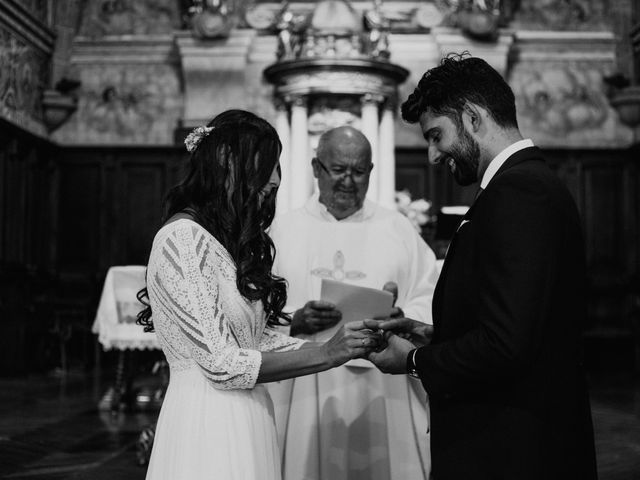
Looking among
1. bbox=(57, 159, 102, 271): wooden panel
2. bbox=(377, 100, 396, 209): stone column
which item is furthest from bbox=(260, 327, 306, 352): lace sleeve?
bbox=(57, 159, 102, 271): wooden panel

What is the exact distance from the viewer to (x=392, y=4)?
13.4 metres

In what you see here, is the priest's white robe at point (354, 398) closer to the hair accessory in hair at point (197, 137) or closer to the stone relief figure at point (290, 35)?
the hair accessory in hair at point (197, 137)

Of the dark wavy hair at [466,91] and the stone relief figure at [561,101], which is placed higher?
the stone relief figure at [561,101]

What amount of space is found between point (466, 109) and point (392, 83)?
946 cm

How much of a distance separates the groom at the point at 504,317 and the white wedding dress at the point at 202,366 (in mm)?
518

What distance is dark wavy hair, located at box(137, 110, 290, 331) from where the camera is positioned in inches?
101

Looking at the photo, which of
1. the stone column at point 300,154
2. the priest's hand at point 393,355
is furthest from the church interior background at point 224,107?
the priest's hand at point 393,355

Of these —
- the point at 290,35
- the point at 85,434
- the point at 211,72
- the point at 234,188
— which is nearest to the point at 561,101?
the point at 290,35

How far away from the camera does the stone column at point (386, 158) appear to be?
11602 mm

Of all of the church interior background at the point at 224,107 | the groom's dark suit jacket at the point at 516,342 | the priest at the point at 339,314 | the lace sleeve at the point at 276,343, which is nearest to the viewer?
the groom's dark suit jacket at the point at 516,342

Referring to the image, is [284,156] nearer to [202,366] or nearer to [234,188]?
[234,188]

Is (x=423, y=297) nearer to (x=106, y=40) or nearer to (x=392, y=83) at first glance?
(x=392, y=83)

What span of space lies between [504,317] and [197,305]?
33.0 inches

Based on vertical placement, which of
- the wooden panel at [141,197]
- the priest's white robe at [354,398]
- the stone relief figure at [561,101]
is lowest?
the priest's white robe at [354,398]
